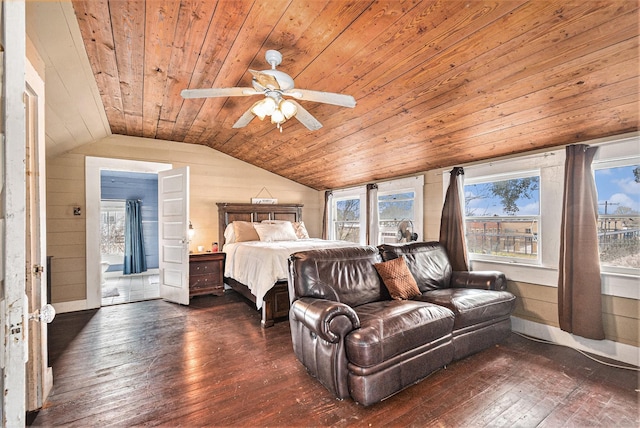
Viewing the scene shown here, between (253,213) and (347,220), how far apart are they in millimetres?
1942

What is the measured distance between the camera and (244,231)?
509 centimetres

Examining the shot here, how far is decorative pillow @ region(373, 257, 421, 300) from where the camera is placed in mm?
2842

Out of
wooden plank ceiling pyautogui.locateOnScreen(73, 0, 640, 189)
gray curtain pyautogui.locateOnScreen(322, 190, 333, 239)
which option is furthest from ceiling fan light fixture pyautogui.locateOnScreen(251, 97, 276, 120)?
gray curtain pyautogui.locateOnScreen(322, 190, 333, 239)

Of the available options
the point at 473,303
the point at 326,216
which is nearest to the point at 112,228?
the point at 326,216

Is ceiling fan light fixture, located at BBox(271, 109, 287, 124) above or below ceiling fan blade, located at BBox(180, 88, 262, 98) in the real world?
below

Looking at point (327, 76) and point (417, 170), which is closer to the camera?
point (327, 76)

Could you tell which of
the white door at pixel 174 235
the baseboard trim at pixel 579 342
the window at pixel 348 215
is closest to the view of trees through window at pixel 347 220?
the window at pixel 348 215

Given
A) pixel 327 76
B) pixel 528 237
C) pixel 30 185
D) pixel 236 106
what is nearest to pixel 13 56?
pixel 30 185

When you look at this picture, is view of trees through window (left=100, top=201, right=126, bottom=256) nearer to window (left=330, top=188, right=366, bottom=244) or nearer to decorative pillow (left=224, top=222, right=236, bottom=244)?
decorative pillow (left=224, top=222, right=236, bottom=244)

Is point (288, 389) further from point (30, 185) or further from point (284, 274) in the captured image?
point (30, 185)

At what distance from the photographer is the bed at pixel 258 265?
3.45 metres

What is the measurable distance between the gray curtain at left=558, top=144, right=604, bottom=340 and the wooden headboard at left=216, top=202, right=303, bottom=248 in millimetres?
4433

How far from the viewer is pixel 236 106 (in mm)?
3385

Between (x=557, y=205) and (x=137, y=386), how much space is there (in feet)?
14.0
